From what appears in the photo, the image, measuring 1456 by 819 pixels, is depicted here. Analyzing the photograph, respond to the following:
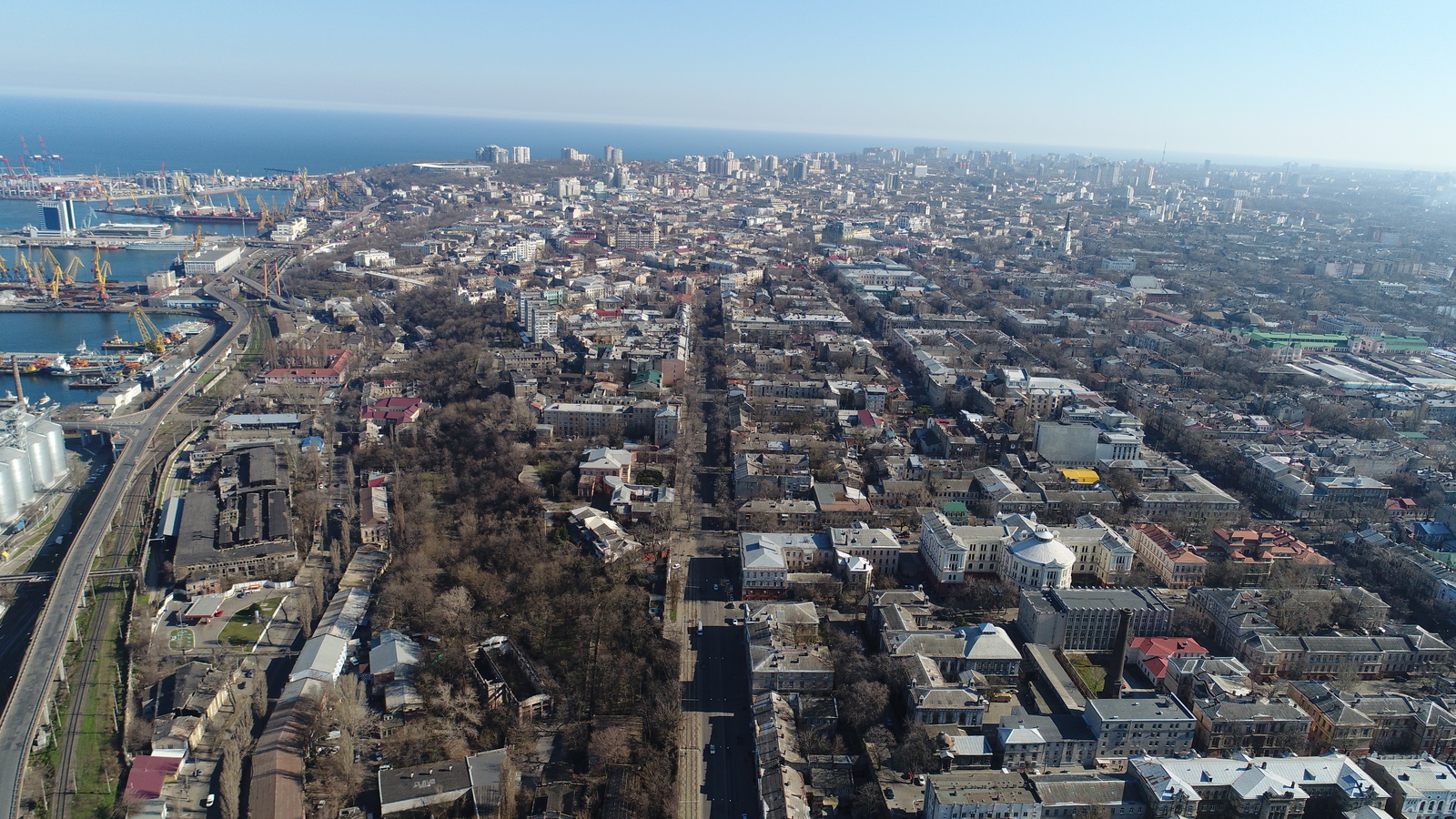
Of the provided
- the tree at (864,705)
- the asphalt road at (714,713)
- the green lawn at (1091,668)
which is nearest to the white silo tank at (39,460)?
the asphalt road at (714,713)

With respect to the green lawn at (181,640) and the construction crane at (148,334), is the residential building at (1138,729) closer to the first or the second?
the green lawn at (181,640)

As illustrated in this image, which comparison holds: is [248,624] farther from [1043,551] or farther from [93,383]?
[93,383]

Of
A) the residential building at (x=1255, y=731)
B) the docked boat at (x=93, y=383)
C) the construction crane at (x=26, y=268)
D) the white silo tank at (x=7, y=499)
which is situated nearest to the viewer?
the residential building at (x=1255, y=731)

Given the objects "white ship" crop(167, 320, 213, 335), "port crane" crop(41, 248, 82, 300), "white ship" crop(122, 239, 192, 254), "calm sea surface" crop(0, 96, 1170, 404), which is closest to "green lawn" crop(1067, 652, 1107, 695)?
"calm sea surface" crop(0, 96, 1170, 404)

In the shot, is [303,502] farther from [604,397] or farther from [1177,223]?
[1177,223]

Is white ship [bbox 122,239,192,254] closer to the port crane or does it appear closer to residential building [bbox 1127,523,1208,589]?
the port crane

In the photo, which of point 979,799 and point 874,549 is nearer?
point 979,799

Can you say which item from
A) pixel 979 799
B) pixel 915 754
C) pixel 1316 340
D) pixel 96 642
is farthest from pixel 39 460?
pixel 1316 340
